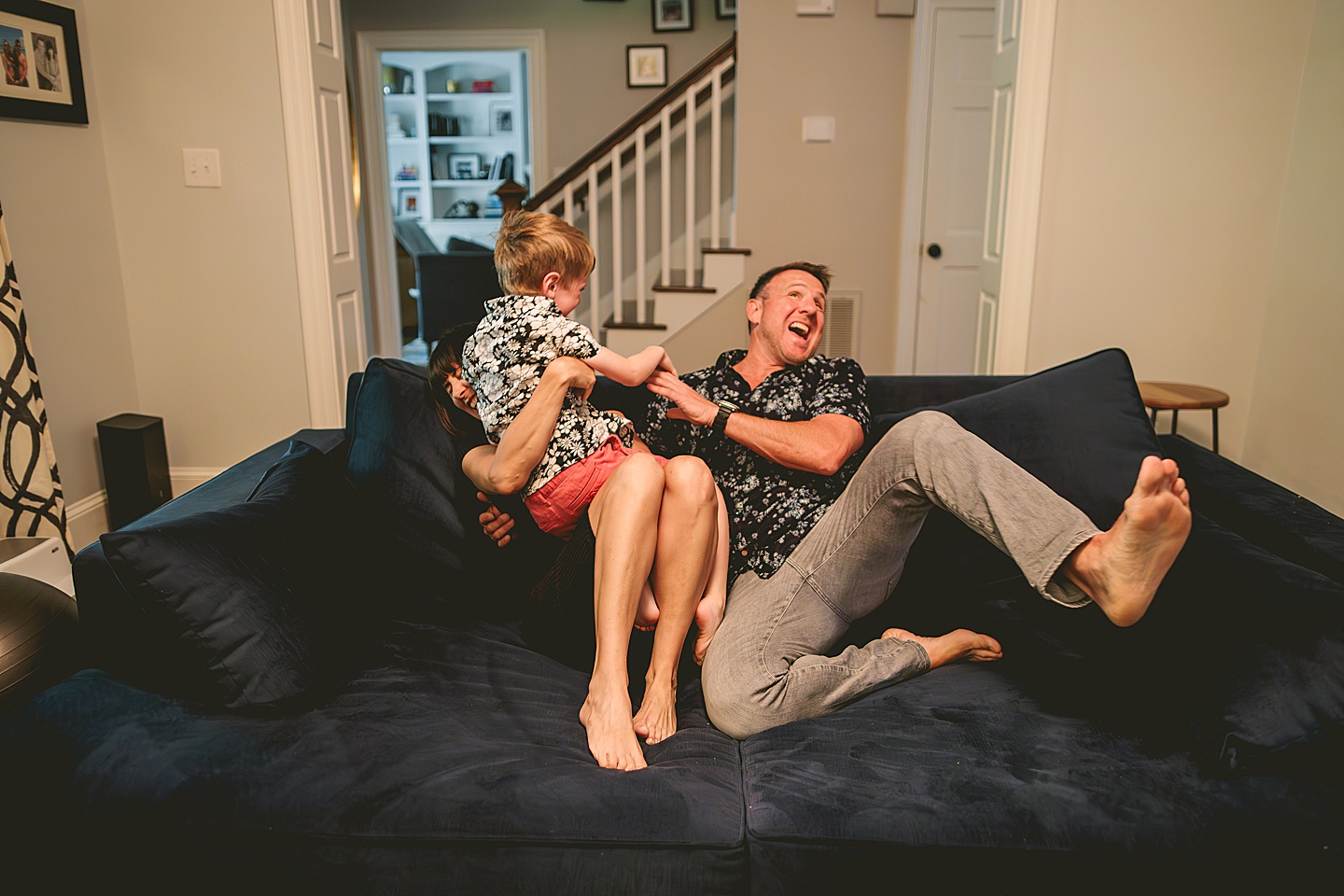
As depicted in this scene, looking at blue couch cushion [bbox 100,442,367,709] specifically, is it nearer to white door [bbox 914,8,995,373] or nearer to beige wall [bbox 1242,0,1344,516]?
beige wall [bbox 1242,0,1344,516]

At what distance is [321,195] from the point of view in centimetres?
320

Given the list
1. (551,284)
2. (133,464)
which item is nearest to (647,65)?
(133,464)

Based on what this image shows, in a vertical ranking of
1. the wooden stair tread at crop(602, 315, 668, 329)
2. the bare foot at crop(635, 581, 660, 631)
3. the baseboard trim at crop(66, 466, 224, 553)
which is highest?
the wooden stair tread at crop(602, 315, 668, 329)

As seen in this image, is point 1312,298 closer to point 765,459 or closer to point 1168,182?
point 1168,182

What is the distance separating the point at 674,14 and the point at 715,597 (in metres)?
4.85

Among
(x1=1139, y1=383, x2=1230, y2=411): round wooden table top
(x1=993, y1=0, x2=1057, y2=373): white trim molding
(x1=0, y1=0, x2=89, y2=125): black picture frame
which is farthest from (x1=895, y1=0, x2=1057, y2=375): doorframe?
(x1=0, y1=0, x2=89, y2=125): black picture frame

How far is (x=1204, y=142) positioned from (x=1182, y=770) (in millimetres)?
2227

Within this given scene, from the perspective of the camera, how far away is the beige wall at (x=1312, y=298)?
8.73 ft

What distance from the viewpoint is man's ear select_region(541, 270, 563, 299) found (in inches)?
72.4

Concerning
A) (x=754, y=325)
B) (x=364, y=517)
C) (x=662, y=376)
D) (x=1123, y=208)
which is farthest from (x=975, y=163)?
(x=364, y=517)

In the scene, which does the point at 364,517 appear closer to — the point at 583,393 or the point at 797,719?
the point at 583,393

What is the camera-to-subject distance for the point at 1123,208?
291cm

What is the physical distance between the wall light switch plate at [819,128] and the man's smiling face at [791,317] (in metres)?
2.71

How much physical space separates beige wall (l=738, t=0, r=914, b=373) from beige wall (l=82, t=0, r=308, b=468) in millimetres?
2279
